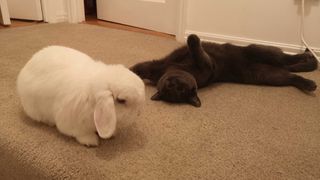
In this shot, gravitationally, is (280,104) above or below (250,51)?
below

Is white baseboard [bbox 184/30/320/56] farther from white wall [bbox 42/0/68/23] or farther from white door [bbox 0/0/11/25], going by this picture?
white door [bbox 0/0/11/25]

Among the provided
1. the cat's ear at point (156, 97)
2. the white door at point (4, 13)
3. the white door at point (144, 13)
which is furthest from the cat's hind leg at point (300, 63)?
the white door at point (4, 13)

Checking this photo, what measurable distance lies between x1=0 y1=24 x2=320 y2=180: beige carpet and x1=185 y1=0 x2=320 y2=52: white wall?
542 mm

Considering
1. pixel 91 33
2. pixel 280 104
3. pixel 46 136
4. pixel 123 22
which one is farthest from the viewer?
pixel 123 22

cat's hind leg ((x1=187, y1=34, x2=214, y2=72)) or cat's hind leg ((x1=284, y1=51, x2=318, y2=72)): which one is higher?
cat's hind leg ((x1=187, y1=34, x2=214, y2=72))

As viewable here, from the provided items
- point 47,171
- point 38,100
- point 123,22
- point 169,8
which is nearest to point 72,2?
point 123,22

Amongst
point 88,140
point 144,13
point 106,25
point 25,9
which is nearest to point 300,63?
point 88,140

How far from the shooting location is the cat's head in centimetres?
108

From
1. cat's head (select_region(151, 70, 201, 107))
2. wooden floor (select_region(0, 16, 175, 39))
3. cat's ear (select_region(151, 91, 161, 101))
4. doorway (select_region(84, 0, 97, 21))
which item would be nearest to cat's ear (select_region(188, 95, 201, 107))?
cat's head (select_region(151, 70, 201, 107))

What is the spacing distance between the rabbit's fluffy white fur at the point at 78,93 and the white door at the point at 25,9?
5.40 ft

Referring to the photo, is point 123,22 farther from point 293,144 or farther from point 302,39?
point 293,144

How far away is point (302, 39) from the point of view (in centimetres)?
166

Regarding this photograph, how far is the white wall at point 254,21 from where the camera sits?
5.40 ft

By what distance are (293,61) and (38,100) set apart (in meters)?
1.14
